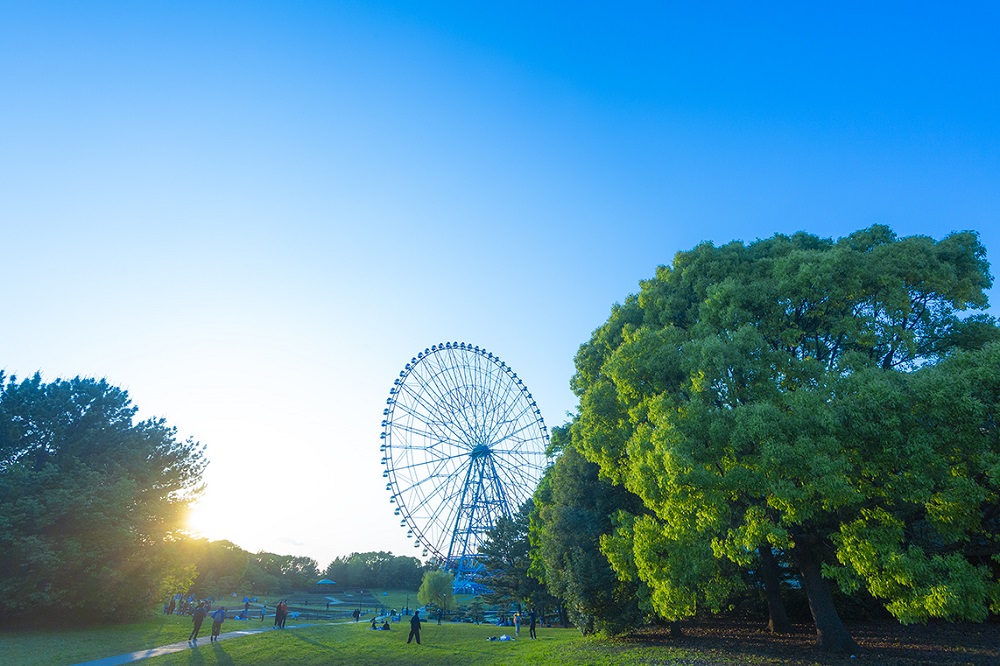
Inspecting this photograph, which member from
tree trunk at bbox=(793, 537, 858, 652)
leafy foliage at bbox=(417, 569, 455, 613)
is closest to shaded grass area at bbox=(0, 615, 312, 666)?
leafy foliage at bbox=(417, 569, 455, 613)

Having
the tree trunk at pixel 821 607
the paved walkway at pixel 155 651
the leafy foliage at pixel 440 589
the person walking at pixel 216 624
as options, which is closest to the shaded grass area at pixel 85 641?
the paved walkway at pixel 155 651

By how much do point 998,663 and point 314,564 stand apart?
99490mm

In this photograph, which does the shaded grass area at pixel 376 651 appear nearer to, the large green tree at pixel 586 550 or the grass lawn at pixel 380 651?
the grass lawn at pixel 380 651

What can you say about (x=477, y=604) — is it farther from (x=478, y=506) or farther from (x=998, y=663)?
(x=998, y=663)

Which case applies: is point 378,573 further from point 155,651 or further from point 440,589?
point 155,651

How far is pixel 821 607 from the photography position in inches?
574

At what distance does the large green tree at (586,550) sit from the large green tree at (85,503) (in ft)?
70.1

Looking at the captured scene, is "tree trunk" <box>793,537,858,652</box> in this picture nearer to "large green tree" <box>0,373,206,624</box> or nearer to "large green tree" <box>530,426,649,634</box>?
"large green tree" <box>530,426,649,634</box>

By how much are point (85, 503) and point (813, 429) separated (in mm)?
30593

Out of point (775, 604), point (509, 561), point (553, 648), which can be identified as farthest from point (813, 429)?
point (509, 561)

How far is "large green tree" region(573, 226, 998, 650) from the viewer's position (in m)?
10.3

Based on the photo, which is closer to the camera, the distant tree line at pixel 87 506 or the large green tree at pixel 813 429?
the large green tree at pixel 813 429

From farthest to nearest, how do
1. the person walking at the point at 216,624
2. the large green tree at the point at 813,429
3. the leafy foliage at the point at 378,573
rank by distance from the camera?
the leafy foliage at the point at 378,573
the person walking at the point at 216,624
the large green tree at the point at 813,429

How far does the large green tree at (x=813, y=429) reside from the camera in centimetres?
1030
